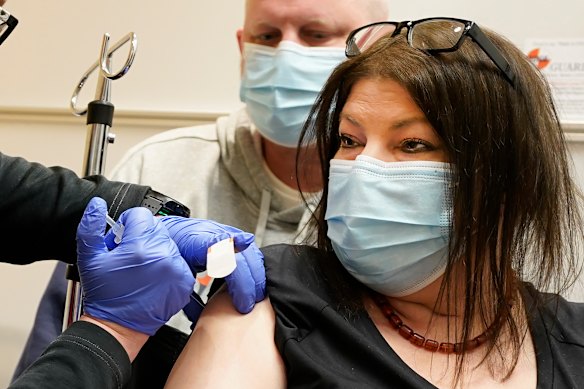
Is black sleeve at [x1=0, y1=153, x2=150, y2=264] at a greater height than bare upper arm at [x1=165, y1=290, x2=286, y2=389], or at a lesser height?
greater

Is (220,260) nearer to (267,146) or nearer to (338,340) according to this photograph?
(338,340)

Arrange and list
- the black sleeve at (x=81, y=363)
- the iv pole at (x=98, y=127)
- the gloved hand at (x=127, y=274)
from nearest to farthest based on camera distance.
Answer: the black sleeve at (x=81, y=363)
the gloved hand at (x=127, y=274)
the iv pole at (x=98, y=127)

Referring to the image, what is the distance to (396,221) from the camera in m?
1.20

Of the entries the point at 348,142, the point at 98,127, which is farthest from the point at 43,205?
the point at 348,142

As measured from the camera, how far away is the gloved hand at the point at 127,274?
1.07 metres

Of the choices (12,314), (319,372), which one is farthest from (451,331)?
(12,314)

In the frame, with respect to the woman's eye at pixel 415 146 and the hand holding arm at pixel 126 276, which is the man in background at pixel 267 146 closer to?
the woman's eye at pixel 415 146

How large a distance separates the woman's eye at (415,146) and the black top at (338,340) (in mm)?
261

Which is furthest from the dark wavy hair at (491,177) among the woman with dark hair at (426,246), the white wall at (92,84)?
the white wall at (92,84)

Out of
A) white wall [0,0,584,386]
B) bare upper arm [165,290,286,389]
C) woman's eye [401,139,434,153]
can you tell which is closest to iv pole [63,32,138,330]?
bare upper arm [165,290,286,389]

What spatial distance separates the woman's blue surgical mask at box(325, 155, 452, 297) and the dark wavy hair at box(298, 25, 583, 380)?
1.0 inches

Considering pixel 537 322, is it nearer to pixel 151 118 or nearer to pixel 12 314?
pixel 151 118

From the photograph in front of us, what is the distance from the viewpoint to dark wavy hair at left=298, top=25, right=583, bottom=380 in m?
1.21

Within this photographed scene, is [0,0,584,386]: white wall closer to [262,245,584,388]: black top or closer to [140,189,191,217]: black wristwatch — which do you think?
[140,189,191,217]: black wristwatch
